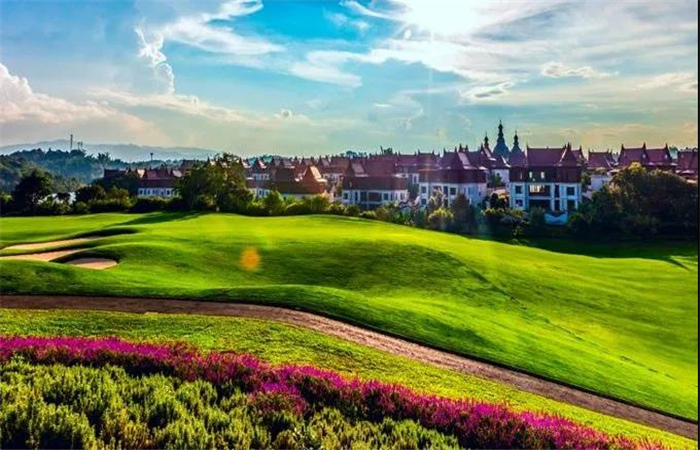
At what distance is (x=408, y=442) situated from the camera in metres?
7.41

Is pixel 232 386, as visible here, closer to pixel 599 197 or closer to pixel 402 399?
pixel 402 399

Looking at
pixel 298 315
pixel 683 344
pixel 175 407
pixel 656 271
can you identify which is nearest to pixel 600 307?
pixel 683 344

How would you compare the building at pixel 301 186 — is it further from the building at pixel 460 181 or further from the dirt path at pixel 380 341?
the dirt path at pixel 380 341

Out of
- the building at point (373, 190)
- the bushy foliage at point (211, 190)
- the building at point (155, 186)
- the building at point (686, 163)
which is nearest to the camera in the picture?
the bushy foliage at point (211, 190)

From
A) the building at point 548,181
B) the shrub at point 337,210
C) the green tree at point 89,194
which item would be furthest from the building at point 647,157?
the green tree at point 89,194

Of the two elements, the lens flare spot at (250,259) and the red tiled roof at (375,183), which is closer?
the lens flare spot at (250,259)

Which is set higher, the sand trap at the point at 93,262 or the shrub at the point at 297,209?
the shrub at the point at 297,209

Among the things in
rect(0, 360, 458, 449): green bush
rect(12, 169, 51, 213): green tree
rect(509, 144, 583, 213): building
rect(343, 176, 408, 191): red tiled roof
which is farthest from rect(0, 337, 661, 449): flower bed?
rect(343, 176, 408, 191): red tiled roof

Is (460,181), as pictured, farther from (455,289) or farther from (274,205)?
(455,289)

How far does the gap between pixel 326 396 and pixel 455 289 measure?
20.4 meters

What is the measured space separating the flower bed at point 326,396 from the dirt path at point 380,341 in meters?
5.21

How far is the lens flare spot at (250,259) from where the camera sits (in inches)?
1158

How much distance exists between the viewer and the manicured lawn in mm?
12125

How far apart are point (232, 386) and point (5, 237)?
132 ft
